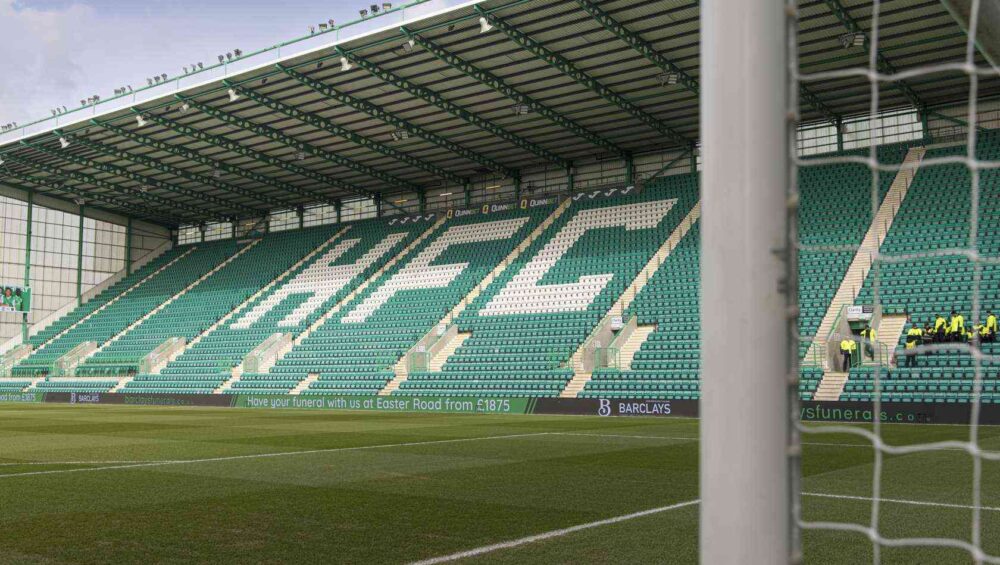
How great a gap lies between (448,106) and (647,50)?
8.58m

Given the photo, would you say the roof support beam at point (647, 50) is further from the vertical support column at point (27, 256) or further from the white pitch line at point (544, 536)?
the vertical support column at point (27, 256)

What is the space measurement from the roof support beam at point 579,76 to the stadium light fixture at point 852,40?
8.05 meters

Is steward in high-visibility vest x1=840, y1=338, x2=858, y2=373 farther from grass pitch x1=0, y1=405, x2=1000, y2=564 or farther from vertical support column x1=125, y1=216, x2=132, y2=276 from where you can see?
vertical support column x1=125, y1=216, x2=132, y2=276

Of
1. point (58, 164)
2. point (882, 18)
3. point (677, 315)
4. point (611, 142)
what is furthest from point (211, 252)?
Answer: point (882, 18)

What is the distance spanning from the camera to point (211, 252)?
170ft

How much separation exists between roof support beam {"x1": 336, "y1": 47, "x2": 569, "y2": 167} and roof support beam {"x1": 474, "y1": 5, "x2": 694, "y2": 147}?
5049 millimetres

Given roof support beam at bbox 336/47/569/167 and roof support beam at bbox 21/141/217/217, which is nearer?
roof support beam at bbox 336/47/569/167

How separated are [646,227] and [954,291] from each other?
1273cm

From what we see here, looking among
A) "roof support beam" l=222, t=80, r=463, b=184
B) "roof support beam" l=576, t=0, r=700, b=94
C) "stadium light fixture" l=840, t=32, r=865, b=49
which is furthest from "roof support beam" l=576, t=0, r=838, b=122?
"roof support beam" l=222, t=80, r=463, b=184

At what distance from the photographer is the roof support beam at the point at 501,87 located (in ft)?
92.8

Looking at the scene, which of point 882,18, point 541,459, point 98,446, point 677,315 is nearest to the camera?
point 541,459

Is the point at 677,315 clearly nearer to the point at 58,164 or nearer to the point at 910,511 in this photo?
the point at 910,511

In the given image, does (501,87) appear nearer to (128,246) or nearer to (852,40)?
(852,40)

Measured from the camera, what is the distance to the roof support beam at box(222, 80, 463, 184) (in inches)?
1289
